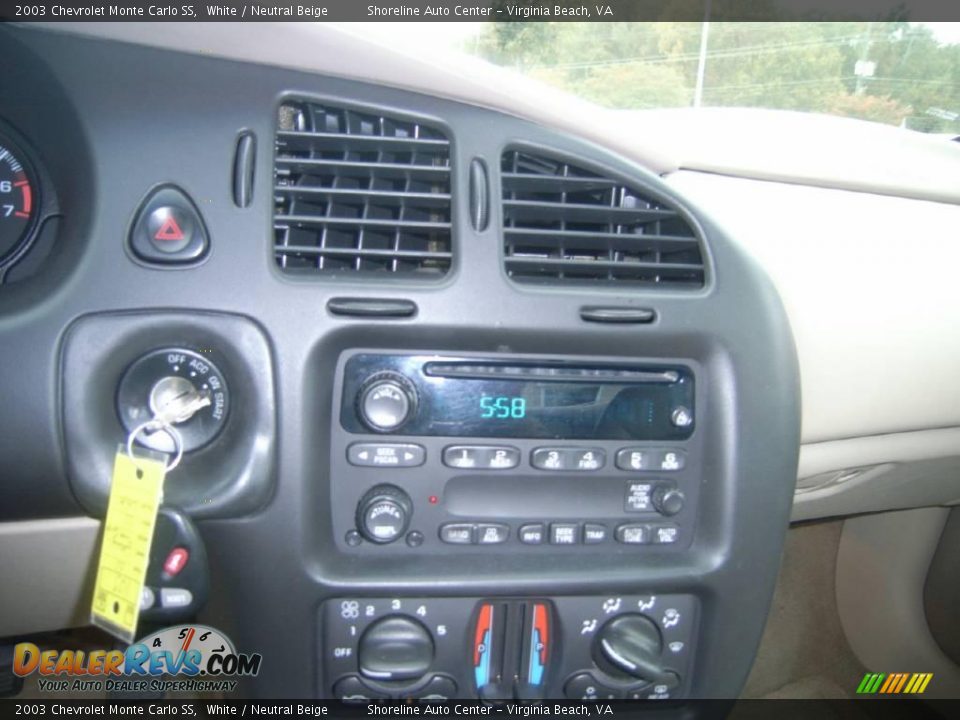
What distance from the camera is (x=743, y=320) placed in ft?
3.70

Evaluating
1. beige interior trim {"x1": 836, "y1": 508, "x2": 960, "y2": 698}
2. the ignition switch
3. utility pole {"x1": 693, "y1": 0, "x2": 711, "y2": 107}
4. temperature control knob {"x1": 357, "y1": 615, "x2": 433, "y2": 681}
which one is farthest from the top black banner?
beige interior trim {"x1": 836, "y1": 508, "x2": 960, "y2": 698}

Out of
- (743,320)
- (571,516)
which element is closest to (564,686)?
(571,516)

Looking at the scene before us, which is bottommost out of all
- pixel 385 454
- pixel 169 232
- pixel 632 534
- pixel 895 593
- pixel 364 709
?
pixel 895 593

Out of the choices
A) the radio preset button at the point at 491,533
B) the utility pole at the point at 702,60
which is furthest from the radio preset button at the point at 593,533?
the utility pole at the point at 702,60

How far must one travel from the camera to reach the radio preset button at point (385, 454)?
1.10m

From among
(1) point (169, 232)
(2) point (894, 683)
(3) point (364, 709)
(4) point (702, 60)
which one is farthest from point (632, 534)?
(2) point (894, 683)

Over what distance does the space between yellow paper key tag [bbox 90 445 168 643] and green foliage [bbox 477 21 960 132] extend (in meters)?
0.80

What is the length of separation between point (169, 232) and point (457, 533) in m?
0.56

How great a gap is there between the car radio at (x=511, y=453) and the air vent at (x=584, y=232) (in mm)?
125

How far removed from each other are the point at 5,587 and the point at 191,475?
0.36 meters

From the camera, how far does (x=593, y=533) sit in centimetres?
115

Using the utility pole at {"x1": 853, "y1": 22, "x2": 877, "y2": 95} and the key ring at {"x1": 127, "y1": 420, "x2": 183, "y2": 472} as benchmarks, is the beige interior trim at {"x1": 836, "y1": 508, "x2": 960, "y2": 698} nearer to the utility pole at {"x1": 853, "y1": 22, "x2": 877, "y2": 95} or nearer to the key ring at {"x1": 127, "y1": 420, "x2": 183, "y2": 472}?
the utility pole at {"x1": 853, "y1": 22, "x2": 877, "y2": 95}

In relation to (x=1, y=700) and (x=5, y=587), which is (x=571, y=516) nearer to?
(x=5, y=587)

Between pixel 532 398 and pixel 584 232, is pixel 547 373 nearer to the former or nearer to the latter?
pixel 532 398
